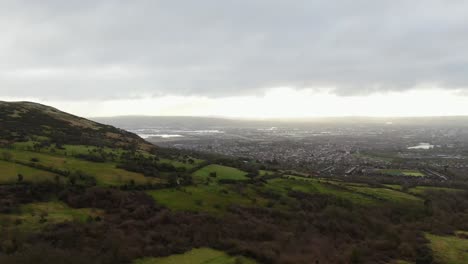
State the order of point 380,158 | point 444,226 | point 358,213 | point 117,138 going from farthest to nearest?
1. point 380,158
2. point 117,138
3. point 358,213
4. point 444,226

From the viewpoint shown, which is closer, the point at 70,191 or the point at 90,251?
the point at 90,251

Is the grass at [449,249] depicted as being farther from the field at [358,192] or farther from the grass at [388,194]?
the grass at [388,194]

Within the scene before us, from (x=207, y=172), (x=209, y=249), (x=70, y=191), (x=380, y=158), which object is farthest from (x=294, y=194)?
(x=380, y=158)

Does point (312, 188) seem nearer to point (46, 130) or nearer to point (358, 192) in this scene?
point (358, 192)

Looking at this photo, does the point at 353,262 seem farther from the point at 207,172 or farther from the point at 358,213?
the point at 207,172

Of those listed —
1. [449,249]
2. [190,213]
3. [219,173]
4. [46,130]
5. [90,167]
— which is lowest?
[449,249]

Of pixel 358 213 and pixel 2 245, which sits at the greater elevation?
pixel 2 245

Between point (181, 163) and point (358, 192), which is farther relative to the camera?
point (181, 163)

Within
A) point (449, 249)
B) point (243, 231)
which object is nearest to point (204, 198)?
point (243, 231)
